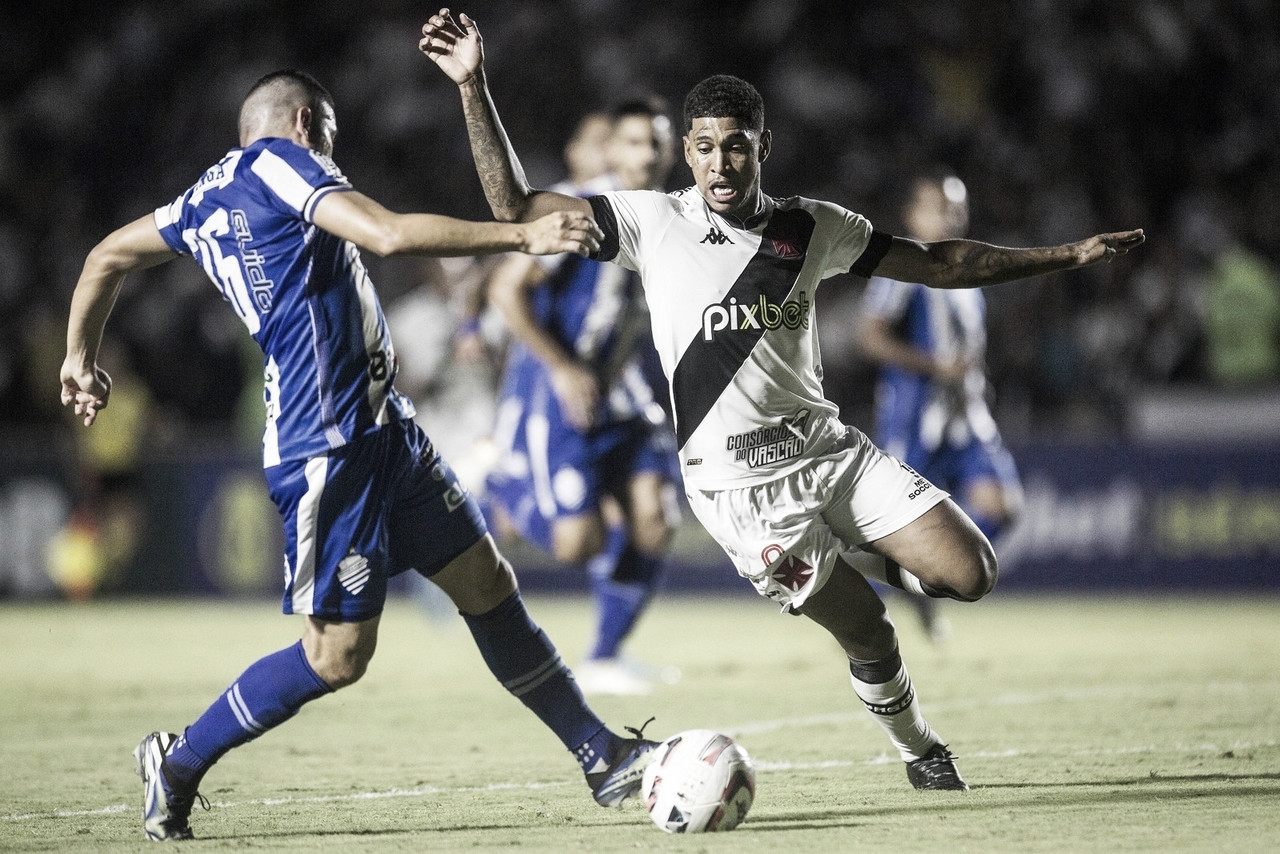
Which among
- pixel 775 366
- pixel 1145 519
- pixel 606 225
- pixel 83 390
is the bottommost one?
pixel 1145 519

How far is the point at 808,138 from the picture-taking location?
1631 centimetres

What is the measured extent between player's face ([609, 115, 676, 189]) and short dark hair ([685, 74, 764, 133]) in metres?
2.74

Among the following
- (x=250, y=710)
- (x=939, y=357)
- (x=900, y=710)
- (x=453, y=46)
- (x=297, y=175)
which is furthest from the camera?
(x=939, y=357)

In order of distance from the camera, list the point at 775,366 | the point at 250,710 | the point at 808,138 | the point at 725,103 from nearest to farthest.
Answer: the point at 250,710 < the point at 725,103 < the point at 775,366 < the point at 808,138

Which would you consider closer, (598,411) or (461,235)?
(461,235)

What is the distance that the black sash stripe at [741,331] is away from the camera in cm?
516

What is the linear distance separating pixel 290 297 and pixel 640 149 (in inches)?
132

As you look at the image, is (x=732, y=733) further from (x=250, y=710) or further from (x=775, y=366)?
(x=250, y=710)

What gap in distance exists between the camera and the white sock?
5418 millimetres

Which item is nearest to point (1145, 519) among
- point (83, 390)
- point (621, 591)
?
point (621, 591)

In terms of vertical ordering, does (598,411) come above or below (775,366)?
below

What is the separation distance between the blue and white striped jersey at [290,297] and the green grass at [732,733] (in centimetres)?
122

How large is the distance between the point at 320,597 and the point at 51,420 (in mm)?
11833

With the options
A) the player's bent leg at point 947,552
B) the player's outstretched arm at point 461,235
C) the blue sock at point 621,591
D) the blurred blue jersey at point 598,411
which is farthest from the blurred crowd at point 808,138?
the player's outstretched arm at point 461,235
